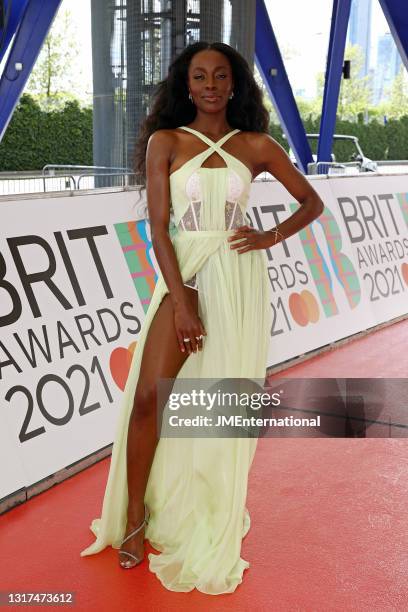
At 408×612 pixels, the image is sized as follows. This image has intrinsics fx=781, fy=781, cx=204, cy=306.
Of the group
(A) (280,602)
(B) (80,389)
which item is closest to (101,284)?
(B) (80,389)

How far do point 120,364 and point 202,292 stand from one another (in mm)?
1563

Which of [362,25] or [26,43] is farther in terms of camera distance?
[362,25]

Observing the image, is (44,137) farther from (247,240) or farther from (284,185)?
(247,240)

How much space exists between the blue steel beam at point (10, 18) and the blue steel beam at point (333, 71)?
571 centimetres

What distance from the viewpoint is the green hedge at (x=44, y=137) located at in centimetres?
2808

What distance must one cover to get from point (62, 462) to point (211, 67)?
2.16 meters

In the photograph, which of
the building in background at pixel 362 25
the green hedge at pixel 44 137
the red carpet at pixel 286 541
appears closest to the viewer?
the red carpet at pixel 286 541

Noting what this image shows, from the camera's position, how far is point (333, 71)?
43.7 ft

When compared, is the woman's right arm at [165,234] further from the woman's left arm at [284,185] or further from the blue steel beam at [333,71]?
the blue steel beam at [333,71]

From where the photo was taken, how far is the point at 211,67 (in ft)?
10.1

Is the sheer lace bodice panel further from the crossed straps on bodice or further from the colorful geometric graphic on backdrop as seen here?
the colorful geometric graphic on backdrop

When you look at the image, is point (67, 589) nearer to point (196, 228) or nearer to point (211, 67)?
point (196, 228)

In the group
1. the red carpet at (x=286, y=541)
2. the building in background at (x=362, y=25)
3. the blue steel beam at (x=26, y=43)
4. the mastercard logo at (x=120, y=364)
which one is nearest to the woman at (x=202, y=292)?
the red carpet at (x=286, y=541)

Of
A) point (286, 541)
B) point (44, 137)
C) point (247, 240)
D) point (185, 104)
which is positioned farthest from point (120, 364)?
point (44, 137)
